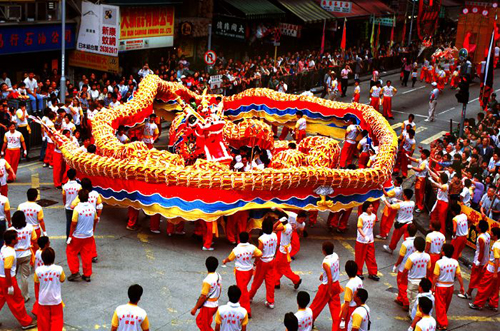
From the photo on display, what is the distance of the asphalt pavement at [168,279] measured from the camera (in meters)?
13.1

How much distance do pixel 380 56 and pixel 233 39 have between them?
939 cm

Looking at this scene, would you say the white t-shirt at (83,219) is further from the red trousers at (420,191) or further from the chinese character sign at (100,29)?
the chinese character sign at (100,29)

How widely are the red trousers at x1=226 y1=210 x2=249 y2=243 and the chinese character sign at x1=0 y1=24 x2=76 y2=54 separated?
43.9 feet

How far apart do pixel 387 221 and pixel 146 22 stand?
17742 mm

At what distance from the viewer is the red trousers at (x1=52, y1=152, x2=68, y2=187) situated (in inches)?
757

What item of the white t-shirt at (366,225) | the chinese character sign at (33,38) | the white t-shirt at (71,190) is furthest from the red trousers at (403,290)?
the chinese character sign at (33,38)

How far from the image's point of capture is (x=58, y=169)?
1939cm

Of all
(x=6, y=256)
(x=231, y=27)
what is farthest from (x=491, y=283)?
(x=231, y=27)

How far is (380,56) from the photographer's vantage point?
4334 centimetres

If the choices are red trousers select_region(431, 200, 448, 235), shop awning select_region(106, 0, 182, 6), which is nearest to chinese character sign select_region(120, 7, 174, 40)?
shop awning select_region(106, 0, 182, 6)

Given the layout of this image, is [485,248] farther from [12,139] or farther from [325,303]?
[12,139]

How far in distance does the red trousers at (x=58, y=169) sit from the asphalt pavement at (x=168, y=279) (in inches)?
9.8

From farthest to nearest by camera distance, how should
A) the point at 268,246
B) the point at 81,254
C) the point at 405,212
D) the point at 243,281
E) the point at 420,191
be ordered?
the point at 420,191
the point at 405,212
the point at 81,254
the point at 268,246
the point at 243,281

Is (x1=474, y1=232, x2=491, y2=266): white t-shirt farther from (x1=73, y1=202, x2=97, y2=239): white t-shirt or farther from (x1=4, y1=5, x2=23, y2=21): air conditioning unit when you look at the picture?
(x1=4, y1=5, x2=23, y2=21): air conditioning unit
